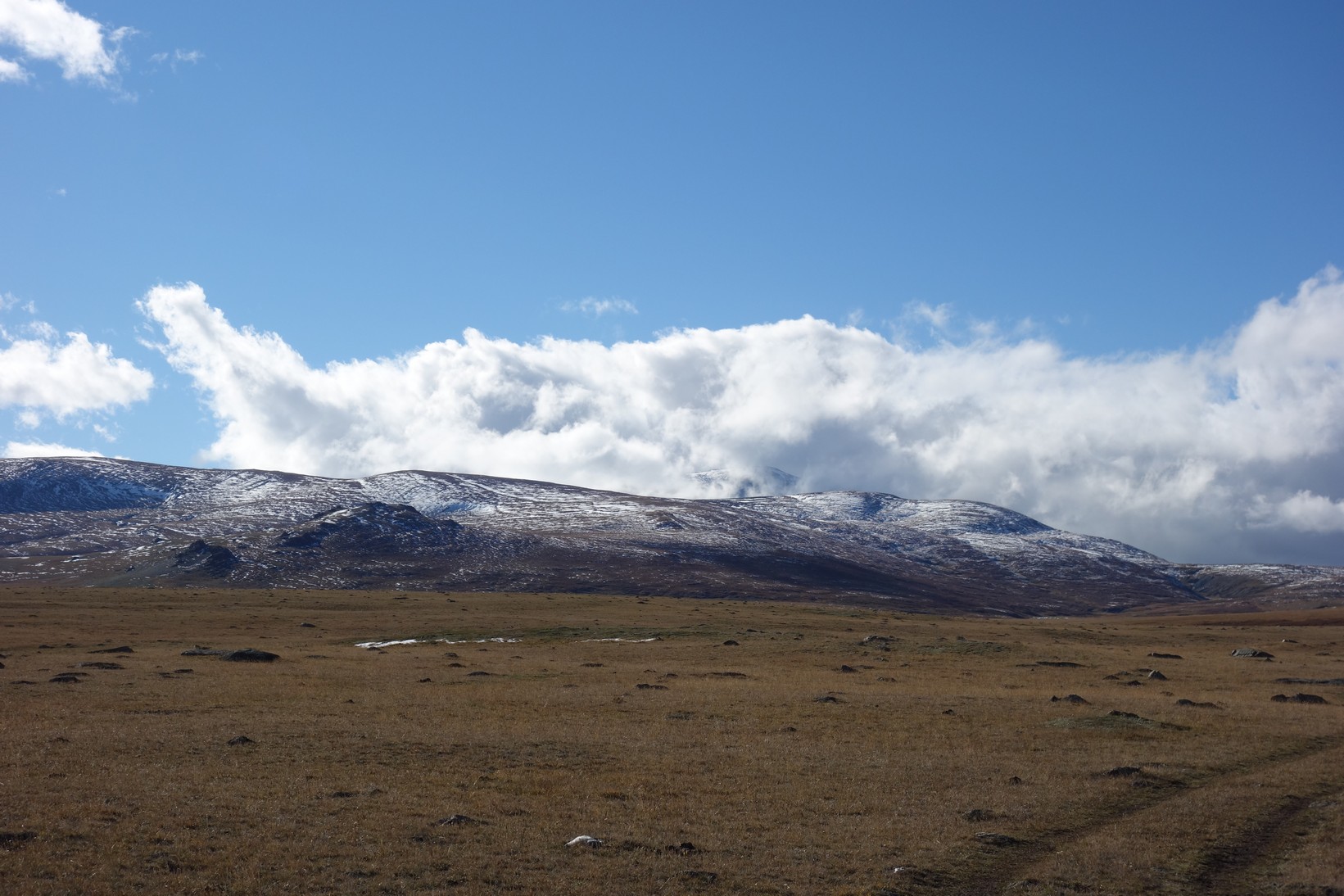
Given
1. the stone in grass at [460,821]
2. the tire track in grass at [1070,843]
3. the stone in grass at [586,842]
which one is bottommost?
the stone in grass at [460,821]

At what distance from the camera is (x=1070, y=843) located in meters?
22.2

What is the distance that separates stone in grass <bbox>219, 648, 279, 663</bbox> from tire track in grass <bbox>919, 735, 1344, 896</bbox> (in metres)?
44.5

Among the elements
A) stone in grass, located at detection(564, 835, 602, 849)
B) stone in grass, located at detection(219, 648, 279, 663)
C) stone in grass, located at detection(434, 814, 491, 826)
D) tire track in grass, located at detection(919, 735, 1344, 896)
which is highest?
tire track in grass, located at detection(919, 735, 1344, 896)

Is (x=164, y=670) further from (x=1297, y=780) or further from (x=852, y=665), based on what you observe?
(x=1297, y=780)

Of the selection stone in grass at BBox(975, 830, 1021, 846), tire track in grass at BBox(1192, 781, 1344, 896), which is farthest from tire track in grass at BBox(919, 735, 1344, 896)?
stone in grass at BBox(975, 830, 1021, 846)

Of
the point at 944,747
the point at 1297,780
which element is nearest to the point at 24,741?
the point at 944,747

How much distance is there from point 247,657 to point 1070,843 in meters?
45.7

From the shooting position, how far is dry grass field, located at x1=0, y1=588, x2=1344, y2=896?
63.4ft

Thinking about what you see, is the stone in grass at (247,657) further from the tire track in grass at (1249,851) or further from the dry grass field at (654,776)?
the tire track in grass at (1249,851)

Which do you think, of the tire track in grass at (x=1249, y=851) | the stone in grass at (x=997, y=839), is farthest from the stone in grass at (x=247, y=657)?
the tire track in grass at (x=1249, y=851)

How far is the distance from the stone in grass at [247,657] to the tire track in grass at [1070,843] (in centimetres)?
4447

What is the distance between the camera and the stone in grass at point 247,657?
178ft

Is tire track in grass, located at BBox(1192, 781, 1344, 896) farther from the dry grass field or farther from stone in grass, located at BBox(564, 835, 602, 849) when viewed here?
stone in grass, located at BBox(564, 835, 602, 849)

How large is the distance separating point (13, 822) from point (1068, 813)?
23593 mm
